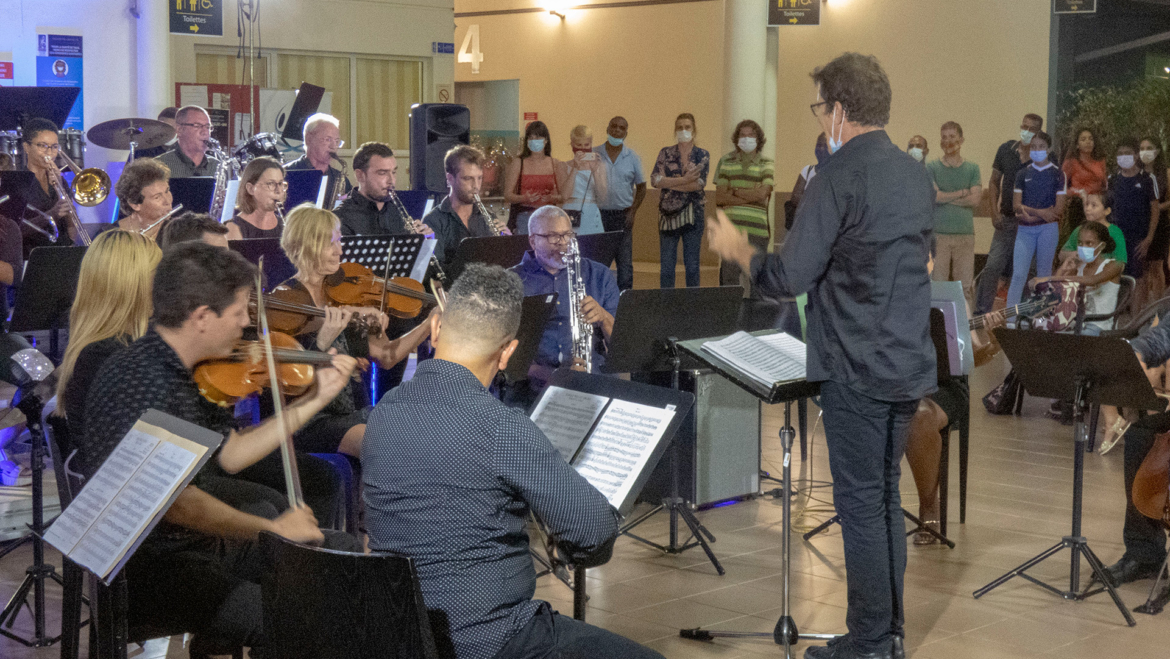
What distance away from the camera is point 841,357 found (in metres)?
3.24

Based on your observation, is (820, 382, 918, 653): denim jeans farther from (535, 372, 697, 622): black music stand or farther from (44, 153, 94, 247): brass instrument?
(44, 153, 94, 247): brass instrument

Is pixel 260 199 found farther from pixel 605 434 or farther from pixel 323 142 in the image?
pixel 605 434

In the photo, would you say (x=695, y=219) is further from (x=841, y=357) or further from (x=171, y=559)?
(x=171, y=559)

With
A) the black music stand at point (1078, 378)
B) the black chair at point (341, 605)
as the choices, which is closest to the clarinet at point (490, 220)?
the black music stand at point (1078, 378)

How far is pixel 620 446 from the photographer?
2.60 m

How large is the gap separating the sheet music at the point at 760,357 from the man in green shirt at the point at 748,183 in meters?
5.84

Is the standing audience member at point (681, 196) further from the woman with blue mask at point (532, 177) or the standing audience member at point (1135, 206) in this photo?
the standing audience member at point (1135, 206)

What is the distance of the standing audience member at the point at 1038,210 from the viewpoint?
9.25m

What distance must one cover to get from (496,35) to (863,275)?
13.7 m

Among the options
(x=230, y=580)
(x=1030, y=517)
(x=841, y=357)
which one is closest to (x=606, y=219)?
(x=1030, y=517)

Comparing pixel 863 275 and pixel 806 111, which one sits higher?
pixel 806 111

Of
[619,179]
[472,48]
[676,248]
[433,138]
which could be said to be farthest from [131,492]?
[472,48]

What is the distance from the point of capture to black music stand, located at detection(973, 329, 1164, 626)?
377 cm

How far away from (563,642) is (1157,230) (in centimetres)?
809
